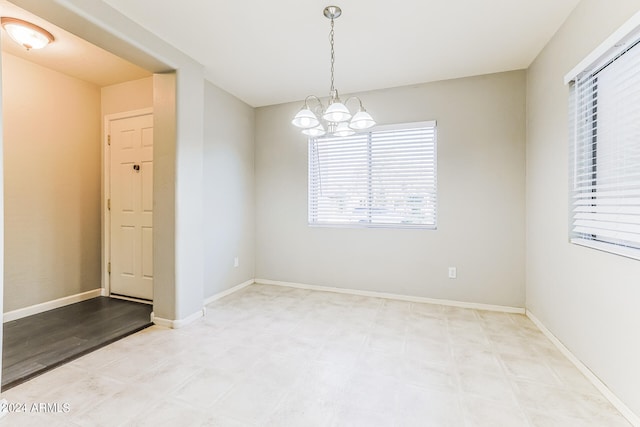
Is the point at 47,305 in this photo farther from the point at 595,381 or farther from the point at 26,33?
the point at 595,381

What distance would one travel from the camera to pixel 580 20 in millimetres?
2102

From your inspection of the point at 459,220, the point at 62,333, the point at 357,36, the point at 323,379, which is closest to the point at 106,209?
the point at 62,333

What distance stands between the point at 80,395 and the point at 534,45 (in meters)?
4.37

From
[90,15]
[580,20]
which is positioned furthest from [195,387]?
[580,20]

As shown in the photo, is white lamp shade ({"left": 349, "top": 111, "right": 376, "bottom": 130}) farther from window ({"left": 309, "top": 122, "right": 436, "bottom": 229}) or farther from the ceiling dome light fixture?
the ceiling dome light fixture

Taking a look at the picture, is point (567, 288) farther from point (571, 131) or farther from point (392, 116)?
point (392, 116)

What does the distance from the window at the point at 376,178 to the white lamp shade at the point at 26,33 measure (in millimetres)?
2761

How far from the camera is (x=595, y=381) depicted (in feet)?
6.22

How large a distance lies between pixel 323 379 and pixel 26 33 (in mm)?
3511

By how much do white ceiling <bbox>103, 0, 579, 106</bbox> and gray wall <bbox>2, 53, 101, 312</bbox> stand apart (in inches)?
65.5

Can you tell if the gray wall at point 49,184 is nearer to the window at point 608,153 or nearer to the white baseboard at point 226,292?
the white baseboard at point 226,292

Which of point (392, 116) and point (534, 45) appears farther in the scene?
point (392, 116)

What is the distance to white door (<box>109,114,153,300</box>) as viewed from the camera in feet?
11.4

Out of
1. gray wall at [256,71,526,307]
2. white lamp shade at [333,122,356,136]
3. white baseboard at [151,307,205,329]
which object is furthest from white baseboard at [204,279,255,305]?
white lamp shade at [333,122,356,136]
